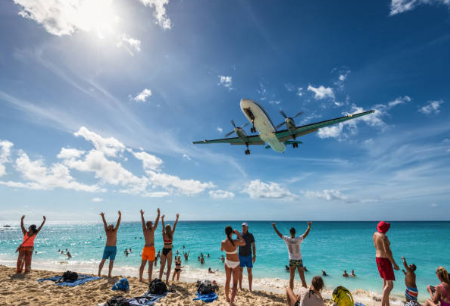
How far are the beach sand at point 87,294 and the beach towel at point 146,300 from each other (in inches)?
7.5

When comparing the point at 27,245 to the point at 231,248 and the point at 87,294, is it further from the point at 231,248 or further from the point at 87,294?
the point at 231,248

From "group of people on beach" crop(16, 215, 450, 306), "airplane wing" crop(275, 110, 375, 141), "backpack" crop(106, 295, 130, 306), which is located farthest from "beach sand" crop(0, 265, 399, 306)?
"airplane wing" crop(275, 110, 375, 141)

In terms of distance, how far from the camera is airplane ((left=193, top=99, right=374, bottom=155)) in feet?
59.3

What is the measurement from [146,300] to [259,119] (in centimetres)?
1578

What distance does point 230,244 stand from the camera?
15.4 ft

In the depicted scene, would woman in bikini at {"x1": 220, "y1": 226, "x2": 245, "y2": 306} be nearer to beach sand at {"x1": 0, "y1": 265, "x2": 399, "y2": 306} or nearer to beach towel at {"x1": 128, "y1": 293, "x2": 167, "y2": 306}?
beach sand at {"x1": 0, "y1": 265, "x2": 399, "y2": 306}

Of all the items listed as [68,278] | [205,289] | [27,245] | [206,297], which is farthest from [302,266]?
[27,245]

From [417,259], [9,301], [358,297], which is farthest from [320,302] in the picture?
[417,259]

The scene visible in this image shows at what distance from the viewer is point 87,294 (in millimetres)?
6047

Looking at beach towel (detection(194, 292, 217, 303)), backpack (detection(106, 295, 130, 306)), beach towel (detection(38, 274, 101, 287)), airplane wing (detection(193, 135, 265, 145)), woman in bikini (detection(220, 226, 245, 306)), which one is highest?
airplane wing (detection(193, 135, 265, 145))

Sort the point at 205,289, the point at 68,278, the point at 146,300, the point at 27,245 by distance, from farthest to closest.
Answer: the point at 27,245 → the point at 68,278 → the point at 205,289 → the point at 146,300

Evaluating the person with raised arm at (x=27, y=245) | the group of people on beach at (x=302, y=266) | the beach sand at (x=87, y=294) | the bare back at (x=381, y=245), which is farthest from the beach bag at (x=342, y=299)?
the person with raised arm at (x=27, y=245)

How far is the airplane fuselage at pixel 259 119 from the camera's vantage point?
18.0 meters

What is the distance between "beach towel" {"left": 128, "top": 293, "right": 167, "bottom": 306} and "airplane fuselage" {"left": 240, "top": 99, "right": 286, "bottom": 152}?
595 inches
